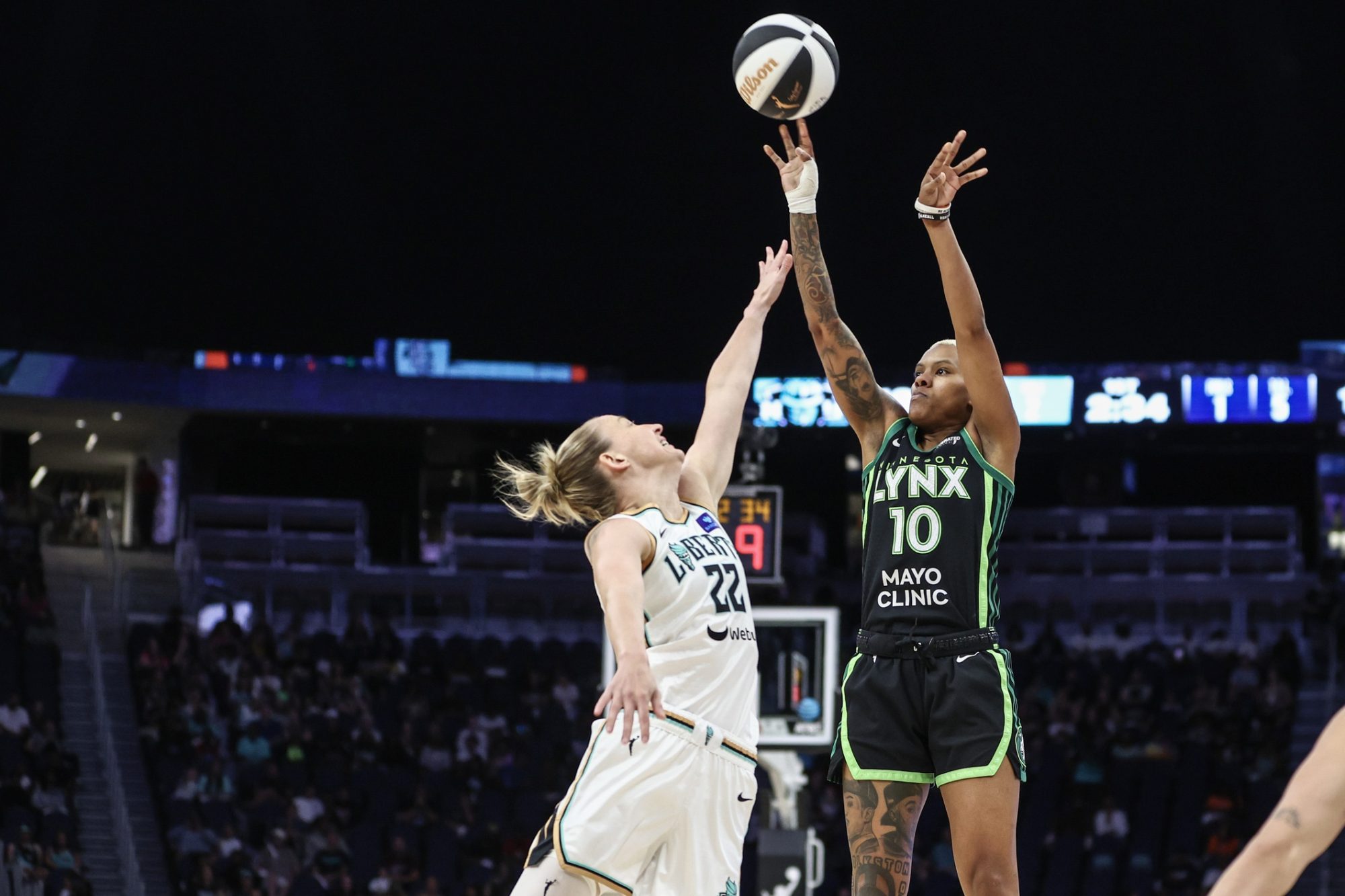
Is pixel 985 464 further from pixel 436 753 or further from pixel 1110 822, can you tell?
pixel 436 753

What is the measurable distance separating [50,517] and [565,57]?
480 inches

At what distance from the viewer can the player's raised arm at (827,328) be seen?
591 centimetres

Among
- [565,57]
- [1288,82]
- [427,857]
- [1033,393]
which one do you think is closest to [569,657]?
[427,857]

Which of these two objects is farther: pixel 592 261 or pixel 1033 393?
pixel 592 261

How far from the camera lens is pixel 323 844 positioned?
17.4m

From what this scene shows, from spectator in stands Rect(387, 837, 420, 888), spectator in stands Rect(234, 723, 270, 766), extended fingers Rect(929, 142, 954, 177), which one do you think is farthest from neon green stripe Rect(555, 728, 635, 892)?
spectator in stands Rect(234, 723, 270, 766)

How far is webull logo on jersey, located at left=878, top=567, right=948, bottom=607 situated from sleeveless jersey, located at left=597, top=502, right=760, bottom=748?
24.6 inches

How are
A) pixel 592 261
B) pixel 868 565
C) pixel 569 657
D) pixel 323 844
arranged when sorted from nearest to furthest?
pixel 868 565, pixel 323 844, pixel 569 657, pixel 592 261

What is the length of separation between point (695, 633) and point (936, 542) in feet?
3.20

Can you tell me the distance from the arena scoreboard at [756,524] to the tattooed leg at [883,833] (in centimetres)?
730

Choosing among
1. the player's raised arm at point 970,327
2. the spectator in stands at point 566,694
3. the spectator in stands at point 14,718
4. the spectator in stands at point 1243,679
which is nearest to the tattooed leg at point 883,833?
the player's raised arm at point 970,327

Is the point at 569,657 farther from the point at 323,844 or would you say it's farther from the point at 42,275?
the point at 42,275

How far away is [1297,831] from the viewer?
9.09 ft

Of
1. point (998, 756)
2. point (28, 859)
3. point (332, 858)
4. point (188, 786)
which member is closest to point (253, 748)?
point (188, 786)
